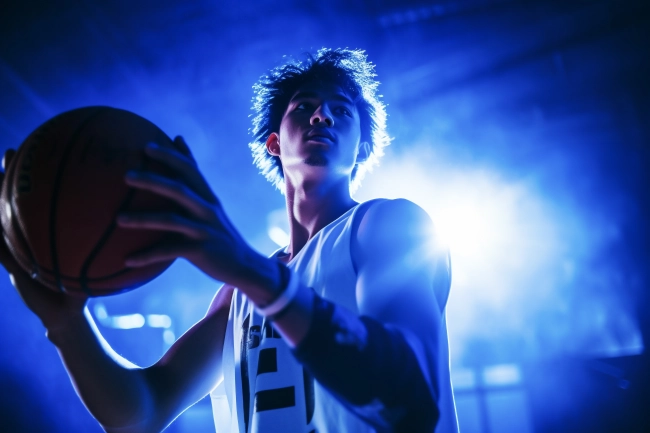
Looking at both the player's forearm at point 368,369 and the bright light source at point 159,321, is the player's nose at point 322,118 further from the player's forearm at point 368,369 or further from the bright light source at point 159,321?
the bright light source at point 159,321

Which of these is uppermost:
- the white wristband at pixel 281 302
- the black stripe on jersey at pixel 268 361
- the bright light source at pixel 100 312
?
the bright light source at pixel 100 312

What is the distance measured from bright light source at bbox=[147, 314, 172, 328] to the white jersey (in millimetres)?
4586

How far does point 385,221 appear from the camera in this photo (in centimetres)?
119

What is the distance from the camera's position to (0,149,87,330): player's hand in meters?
1.09

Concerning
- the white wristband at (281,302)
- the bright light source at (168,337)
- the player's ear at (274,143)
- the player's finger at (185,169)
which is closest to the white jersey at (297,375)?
the white wristband at (281,302)

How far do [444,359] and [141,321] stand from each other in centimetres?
528

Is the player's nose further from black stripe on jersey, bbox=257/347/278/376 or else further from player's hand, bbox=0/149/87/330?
player's hand, bbox=0/149/87/330

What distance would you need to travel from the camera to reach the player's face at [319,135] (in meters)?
1.70

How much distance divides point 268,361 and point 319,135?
816 mm

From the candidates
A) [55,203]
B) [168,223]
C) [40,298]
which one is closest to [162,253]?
[168,223]

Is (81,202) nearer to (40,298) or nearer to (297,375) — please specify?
(40,298)

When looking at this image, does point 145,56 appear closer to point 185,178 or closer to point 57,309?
point 57,309

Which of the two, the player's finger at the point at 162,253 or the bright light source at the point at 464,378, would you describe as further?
the bright light source at the point at 464,378

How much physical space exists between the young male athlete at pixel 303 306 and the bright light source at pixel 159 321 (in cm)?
408
